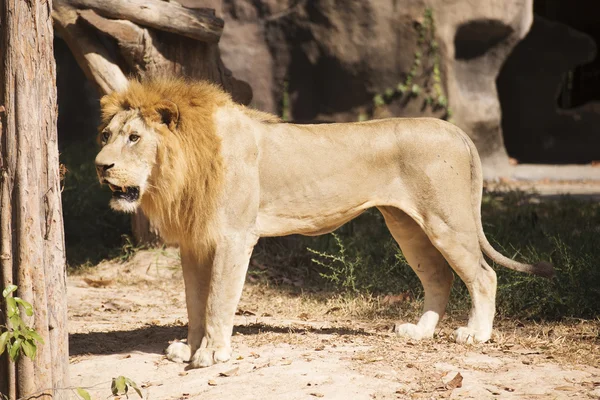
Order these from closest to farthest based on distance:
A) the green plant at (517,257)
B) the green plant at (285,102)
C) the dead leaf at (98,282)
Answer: the green plant at (517,257) < the dead leaf at (98,282) < the green plant at (285,102)

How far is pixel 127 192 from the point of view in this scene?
14.2 feet

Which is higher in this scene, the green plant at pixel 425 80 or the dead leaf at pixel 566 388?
the green plant at pixel 425 80

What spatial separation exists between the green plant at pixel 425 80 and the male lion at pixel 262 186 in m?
6.33

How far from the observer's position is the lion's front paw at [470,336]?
4797mm

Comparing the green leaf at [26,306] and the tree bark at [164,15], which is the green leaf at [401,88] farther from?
the green leaf at [26,306]

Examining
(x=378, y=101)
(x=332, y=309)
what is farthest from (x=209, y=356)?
(x=378, y=101)

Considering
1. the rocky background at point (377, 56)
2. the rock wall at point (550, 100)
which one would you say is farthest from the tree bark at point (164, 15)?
the rock wall at point (550, 100)

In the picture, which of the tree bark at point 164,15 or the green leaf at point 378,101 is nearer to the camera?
the tree bark at point 164,15

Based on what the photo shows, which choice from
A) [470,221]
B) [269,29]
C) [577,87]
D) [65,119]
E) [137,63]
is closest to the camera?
[470,221]

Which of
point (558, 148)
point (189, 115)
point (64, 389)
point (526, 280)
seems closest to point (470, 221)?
point (526, 280)

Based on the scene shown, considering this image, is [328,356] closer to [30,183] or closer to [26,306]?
[26,306]

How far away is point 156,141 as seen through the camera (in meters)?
4.38

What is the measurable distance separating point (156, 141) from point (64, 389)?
1.35 meters

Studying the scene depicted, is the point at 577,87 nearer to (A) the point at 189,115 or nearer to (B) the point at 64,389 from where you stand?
(A) the point at 189,115
